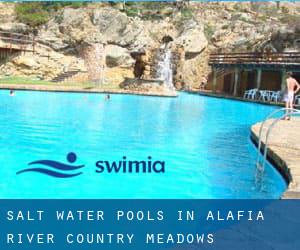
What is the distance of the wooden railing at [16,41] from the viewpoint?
27.1 meters

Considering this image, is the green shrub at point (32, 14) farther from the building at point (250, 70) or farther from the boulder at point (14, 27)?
the building at point (250, 70)

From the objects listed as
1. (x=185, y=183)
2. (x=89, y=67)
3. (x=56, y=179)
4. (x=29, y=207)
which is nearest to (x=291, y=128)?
(x=185, y=183)

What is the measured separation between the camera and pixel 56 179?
677 centimetres

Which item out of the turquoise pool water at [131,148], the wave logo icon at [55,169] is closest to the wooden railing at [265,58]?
the turquoise pool water at [131,148]

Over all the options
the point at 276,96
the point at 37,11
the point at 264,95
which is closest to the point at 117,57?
the point at 37,11

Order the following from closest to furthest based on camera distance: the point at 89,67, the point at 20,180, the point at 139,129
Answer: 1. the point at 20,180
2. the point at 139,129
3. the point at 89,67

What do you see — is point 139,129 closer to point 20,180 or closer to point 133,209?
point 20,180

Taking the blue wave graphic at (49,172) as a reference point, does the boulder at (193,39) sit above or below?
above

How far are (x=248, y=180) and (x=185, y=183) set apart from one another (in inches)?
39.1

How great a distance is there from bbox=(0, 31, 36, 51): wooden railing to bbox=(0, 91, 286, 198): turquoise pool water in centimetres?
1027

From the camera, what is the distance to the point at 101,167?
7891 millimetres

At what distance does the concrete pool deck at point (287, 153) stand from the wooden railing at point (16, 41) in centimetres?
1974

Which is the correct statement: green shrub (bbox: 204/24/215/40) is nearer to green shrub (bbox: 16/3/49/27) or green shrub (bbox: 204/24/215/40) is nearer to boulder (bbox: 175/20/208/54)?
boulder (bbox: 175/20/208/54)

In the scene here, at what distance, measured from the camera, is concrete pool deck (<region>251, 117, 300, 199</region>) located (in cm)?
502
